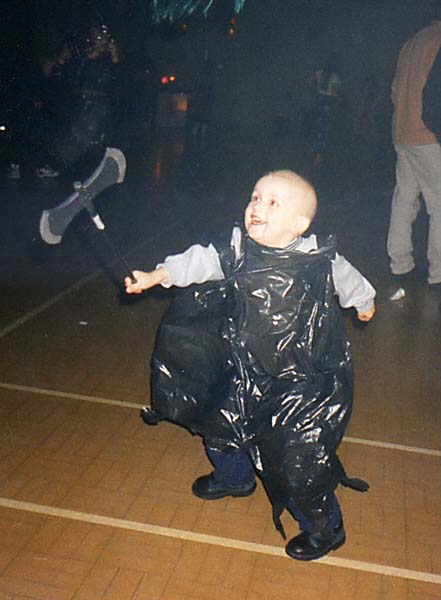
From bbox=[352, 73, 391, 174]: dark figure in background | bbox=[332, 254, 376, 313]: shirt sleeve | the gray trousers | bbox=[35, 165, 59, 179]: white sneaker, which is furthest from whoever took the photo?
bbox=[352, 73, 391, 174]: dark figure in background

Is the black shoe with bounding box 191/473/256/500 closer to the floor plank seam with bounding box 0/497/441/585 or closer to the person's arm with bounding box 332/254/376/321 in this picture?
the floor plank seam with bounding box 0/497/441/585

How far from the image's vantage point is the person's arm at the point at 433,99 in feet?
20.3

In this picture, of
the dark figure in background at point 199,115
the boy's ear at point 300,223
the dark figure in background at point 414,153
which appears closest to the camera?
the boy's ear at point 300,223

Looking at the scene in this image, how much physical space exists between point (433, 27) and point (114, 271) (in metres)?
3.28

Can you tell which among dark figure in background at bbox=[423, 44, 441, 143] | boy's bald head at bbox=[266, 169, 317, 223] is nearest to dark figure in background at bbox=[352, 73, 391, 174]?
dark figure in background at bbox=[423, 44, 441, 143]

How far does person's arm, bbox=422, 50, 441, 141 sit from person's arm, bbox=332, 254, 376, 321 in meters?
3.69

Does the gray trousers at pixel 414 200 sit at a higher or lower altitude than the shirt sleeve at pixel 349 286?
lower

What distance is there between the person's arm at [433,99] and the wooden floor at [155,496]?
2.17m

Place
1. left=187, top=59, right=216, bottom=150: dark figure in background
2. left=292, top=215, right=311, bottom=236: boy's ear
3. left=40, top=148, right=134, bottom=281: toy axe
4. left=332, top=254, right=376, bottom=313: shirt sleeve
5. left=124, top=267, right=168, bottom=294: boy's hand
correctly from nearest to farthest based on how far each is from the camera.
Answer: left=40, top=148, right=134, bottom=281: toy axe
left=124, top=267, right=168, bottom=294: boy's hand
left=292, top=215, right=311, bottom=236: boy's ear
left=332, top=254, right=376, bottom=313: shirt sleeve
left=187, top=59, right=216, bottom=150: dark figure in background

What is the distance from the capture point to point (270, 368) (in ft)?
9.21

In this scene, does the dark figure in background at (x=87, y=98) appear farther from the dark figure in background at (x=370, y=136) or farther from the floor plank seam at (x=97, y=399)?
the dark figure in background at (x=370, y=136)

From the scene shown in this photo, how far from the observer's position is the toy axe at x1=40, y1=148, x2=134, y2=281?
238 cm

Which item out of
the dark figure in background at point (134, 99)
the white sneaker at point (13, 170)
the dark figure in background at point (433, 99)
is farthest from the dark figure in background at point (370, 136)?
the dark figure in background at point (433, 99)

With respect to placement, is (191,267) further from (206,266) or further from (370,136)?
(370,136)
